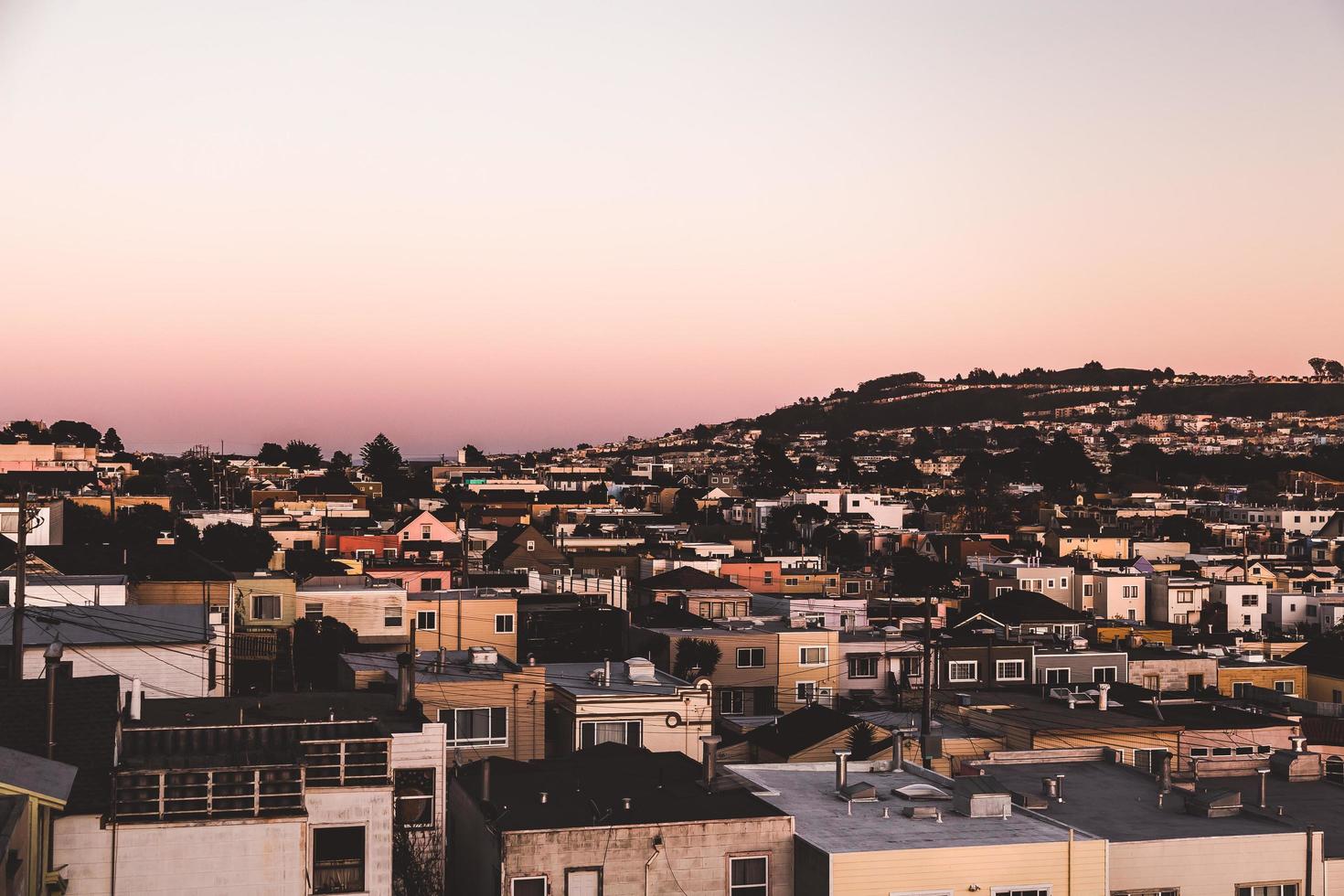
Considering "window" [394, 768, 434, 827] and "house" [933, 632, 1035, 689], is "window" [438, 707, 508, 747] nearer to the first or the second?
"window" [394, 768, 434, 827]

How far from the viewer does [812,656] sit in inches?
1547

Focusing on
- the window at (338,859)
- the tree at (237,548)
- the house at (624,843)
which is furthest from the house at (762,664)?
the tree at (237,548)

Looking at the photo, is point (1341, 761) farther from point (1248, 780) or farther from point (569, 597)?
point (569, 597)

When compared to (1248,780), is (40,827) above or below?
above

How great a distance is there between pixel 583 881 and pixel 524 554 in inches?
2201

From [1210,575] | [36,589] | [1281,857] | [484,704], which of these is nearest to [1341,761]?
[1281,857]

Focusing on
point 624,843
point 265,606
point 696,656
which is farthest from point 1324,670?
point 624,843

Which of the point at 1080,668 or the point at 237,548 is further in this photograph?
the point at 237,548

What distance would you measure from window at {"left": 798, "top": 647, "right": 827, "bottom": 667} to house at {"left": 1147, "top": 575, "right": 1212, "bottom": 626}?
3317 cm

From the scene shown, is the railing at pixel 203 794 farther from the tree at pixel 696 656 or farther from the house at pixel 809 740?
the tree at pixel 696 656

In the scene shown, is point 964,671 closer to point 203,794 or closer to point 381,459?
point 203,794

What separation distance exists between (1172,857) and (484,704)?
1292 cm

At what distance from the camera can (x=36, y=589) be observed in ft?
111

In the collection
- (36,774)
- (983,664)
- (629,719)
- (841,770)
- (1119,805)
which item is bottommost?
(983,664)
